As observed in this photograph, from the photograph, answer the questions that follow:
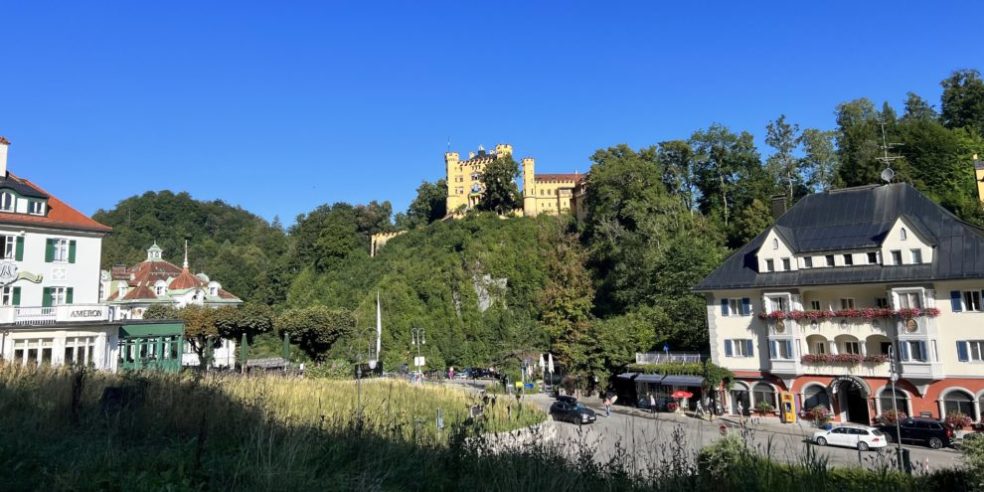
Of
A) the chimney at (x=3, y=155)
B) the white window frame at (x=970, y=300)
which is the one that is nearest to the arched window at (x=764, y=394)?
the white window frame at (x=970, y=300)

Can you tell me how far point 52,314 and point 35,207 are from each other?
7.78 metres

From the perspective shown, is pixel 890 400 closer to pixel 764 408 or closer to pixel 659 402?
pixel 764 408

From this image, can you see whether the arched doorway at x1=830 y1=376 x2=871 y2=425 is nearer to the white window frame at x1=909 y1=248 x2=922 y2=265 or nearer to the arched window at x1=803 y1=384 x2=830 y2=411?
the arched window at x1=803 y1=384 x2=830 y2=411

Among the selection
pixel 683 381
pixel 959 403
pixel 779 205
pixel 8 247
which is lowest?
pixel 959 403

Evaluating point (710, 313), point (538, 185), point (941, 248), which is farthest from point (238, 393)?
point (538, 185)

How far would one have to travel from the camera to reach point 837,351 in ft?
103

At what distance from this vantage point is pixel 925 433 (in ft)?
80.5

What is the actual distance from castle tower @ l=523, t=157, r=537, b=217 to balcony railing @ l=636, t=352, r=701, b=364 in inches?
1728

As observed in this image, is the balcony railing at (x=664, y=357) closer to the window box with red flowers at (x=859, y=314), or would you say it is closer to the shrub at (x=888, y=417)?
the window box with red flowers at (x=859, y=314)

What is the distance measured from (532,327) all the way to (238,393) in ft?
146

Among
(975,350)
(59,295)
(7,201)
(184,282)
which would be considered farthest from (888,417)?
(184,282)

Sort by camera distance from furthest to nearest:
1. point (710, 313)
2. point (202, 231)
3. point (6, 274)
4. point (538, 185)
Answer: point (202, 231) < point (538, 185) < point (710, 313) < point (6, 274)

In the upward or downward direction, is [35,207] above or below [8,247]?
above

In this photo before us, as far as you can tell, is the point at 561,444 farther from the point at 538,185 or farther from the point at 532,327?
the point at 538,185
